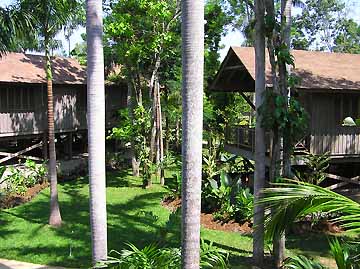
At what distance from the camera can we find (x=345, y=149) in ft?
50.1

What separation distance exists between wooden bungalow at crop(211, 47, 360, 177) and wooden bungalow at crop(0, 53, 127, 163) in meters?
10.1

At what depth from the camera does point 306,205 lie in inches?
155

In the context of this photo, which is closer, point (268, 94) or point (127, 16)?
point (268, 94)

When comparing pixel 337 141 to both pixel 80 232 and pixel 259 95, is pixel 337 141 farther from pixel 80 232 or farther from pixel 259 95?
pixel 80 232

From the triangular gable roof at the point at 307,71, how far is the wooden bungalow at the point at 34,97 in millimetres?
9459

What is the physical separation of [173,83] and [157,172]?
18.6ft

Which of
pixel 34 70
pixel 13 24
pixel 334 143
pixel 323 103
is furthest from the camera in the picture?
pixel 34 70

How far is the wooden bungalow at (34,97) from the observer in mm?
20734

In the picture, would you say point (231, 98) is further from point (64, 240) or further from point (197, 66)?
point (197, 66)

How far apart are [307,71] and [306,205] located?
12.9 m

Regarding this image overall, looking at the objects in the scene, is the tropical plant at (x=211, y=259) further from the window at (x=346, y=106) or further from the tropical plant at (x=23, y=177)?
the tropical plant at (x=23, y=177)

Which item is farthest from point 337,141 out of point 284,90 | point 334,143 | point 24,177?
point 24,177

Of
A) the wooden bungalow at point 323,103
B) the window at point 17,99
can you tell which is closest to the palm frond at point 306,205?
the wooden bungalow at point 323,103

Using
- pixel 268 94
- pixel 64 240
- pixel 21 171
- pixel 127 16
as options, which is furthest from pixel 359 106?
pixel 21 171
